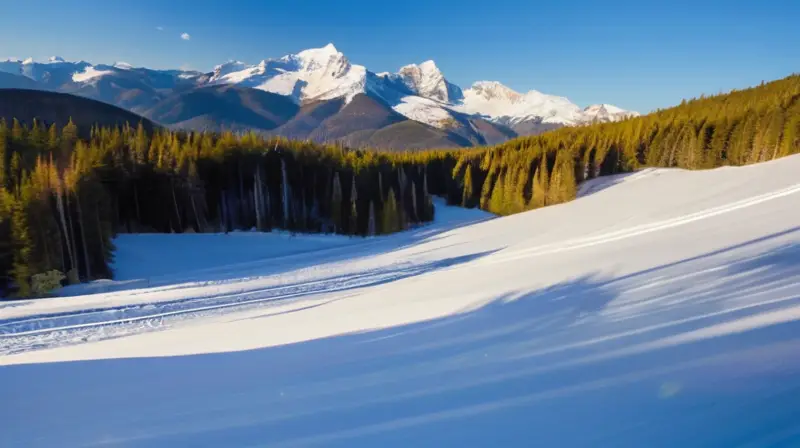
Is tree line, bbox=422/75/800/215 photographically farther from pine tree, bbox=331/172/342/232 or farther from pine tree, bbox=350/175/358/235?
pine tree, bbox=331/172/342/232

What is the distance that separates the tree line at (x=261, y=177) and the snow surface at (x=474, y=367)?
42.0 ft

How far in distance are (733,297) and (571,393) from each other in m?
3.98

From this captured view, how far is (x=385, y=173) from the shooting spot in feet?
162

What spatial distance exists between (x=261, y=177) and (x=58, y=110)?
85010mm

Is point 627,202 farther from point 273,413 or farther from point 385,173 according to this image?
point 273,413

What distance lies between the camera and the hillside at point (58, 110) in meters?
88.3

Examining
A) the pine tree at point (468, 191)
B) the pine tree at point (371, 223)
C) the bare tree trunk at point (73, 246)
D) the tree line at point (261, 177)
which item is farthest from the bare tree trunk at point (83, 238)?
the pine tree at point (468, 191)

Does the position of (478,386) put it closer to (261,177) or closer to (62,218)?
(62,218)

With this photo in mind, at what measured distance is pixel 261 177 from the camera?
40812 millimetres

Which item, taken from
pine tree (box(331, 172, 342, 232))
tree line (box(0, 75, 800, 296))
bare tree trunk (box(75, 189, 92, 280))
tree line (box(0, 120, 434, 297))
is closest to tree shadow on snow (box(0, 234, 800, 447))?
tree line (box(0, 120, 434, 297))

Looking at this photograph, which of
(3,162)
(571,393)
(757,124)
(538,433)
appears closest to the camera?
(538,433)

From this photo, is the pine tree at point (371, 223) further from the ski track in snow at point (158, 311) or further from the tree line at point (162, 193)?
the ski track in snow at point (158, 311)

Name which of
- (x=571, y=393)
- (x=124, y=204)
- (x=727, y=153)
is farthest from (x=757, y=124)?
(x=124, y=204)

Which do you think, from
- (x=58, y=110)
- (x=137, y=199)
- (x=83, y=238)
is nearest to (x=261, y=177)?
(x=137, y=199)
